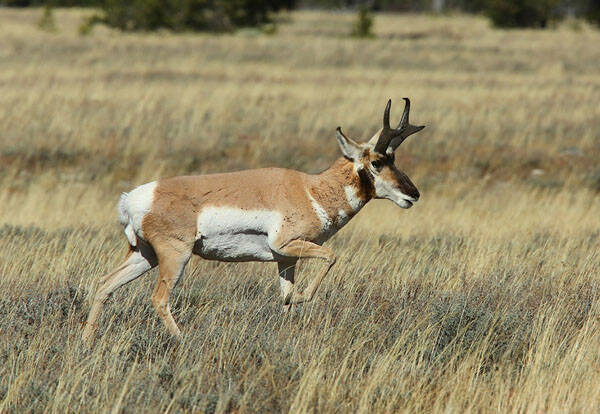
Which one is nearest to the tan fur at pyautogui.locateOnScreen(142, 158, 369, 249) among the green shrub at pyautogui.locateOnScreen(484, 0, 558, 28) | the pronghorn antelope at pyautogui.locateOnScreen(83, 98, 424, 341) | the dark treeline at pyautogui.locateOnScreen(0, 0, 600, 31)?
the pronghorn antelope at pyautogui.locateOnScreen(83, 98, 424, 341)

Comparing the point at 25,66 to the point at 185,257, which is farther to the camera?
the point at 25,66

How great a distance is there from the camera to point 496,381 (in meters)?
4.91

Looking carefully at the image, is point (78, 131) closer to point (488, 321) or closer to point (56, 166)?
point (56, 166)

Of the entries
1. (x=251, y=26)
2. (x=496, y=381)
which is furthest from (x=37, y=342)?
(x=251, y=26)

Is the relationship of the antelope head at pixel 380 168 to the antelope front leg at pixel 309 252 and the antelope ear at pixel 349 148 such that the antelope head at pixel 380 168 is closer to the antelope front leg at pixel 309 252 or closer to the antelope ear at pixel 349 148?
the antelope ear at pixel 349 148

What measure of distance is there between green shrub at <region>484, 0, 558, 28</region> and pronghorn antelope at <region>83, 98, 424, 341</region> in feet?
201

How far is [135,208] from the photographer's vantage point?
568 cm

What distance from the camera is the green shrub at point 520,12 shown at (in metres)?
64.7

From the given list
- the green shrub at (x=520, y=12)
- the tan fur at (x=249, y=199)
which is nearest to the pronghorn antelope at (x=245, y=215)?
the tan fur at (x=249, y=199)

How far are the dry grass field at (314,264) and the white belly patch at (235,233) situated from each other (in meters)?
0.41

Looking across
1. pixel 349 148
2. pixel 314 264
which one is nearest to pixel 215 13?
pixel 314 264

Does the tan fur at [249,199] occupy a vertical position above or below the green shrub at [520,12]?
above

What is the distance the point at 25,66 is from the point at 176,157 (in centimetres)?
1236

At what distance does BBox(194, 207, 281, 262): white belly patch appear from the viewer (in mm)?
5672
